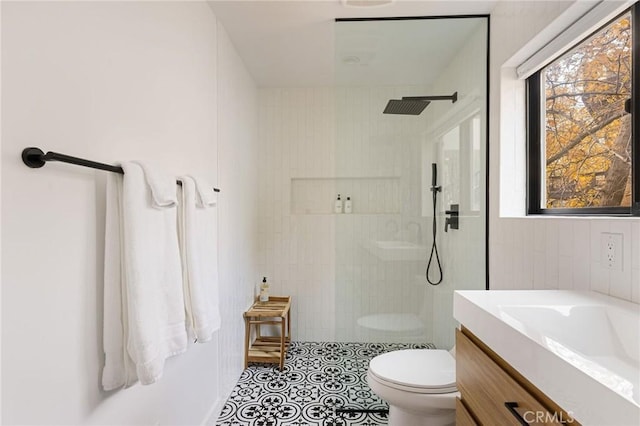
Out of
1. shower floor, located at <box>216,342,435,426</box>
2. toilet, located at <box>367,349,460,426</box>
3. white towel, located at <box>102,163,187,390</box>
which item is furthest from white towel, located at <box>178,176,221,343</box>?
shower floor, located at <box>216,342,435,426</box>

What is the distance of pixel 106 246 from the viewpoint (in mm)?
959

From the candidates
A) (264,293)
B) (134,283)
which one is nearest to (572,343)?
(134,283)

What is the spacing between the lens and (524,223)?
5.24ft

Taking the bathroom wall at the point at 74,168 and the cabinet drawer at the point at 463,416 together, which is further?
the cabinet drawer at the point at 463,416

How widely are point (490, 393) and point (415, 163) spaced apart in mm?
1438

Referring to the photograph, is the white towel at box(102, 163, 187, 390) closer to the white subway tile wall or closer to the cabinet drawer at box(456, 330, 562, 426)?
the cabinet drawer at box(456, 330, 562, 426)

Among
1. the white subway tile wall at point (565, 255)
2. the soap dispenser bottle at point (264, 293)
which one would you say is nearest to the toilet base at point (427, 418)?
the white subway tile wall at point (565, 255)

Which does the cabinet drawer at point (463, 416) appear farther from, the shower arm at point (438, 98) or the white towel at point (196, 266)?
the shower arm at point (438, 98)

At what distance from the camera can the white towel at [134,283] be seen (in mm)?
952

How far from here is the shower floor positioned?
1972mm

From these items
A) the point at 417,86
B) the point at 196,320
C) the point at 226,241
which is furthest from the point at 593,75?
the point at 226,241

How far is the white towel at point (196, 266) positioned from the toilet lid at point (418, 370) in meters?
0.85

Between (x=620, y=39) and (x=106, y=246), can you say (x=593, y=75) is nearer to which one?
(x=620, y=39)

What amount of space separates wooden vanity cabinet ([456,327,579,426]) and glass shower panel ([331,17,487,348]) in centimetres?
94
